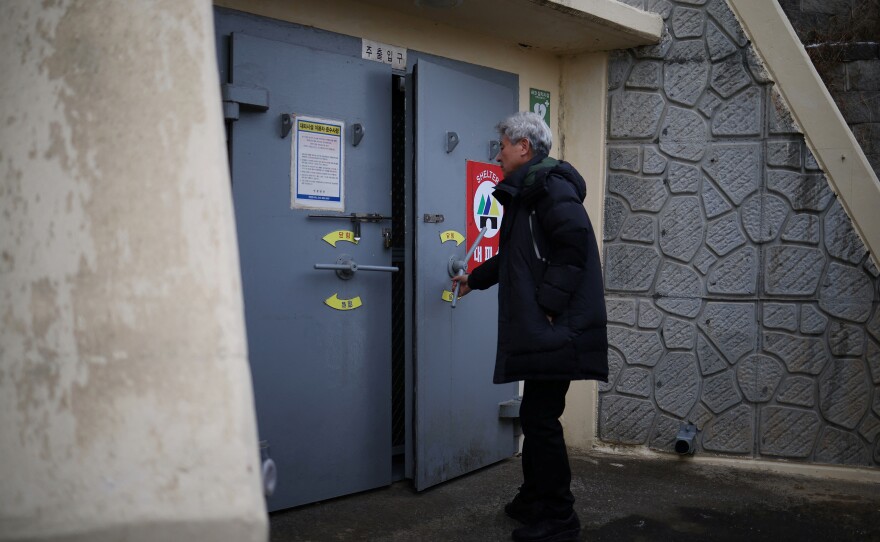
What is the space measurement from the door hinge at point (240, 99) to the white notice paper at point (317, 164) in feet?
0.71

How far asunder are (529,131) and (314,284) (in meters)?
1.28

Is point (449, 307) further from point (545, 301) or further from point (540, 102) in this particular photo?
point (540, 102)

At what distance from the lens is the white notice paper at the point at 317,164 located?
4.04 metres

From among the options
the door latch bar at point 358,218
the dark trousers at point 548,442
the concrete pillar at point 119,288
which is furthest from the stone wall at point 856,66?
the concrete pillar at point 119,288

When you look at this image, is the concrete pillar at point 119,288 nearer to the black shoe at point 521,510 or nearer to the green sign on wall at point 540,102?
the black shoe at point 521,510

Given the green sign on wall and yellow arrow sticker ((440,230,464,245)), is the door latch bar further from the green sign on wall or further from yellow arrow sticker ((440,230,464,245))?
the green sign on wall

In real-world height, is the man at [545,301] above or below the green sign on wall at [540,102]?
below

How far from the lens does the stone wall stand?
5633mm

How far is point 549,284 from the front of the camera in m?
3.49

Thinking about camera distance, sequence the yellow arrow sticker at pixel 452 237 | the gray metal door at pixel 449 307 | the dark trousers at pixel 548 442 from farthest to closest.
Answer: the yellow arrow sticker at pixel 452 237, the gray metal door at pixel 449 307, the dark trousers at pixel 548 442

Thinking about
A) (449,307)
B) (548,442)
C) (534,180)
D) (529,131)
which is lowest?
(548,442)

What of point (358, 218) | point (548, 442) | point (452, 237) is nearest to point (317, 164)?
point (358, 218)

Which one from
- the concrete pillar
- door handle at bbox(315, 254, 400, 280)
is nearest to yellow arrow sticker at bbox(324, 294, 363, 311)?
door handle at bbox(315, 254, 400, 280)

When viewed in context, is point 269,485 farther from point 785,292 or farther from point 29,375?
point 785,292
